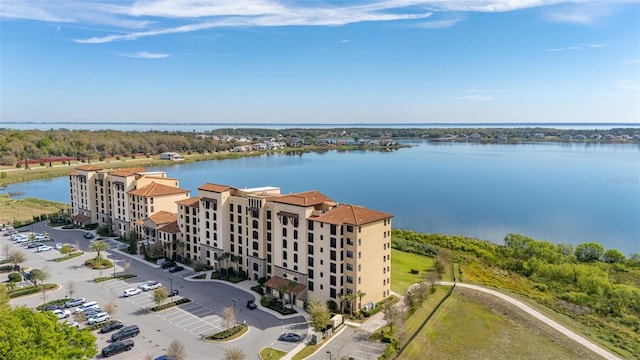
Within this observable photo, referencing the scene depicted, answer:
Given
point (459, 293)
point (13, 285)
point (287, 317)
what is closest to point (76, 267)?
point (13, 285)

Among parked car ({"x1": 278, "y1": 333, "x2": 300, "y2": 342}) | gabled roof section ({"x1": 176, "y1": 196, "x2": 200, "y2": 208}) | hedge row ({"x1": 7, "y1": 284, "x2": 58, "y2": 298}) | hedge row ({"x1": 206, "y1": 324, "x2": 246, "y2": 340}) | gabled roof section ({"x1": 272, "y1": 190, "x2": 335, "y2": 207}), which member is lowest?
parked car ({"x1": 278, "y1": 333, "x2": 300, "y2": 342})

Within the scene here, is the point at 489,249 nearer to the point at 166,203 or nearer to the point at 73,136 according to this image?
the point at 166,203

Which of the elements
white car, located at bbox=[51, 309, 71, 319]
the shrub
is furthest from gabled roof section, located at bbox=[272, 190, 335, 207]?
the shrub

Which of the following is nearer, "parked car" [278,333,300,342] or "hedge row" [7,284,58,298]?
"parked car" [278,333,300,342]

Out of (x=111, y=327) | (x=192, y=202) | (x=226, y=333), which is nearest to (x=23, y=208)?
(x=192, y=202)

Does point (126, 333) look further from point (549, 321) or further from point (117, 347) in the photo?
point (549, 321)

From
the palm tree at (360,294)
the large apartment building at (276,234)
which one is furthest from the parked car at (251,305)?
the palm tree at (360,294)

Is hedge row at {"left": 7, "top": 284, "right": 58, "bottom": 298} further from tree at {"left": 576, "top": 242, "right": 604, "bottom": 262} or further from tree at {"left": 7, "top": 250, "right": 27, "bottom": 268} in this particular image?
tree at {"left": 576, "top": 242, "right": 604, "bottom": 262}
